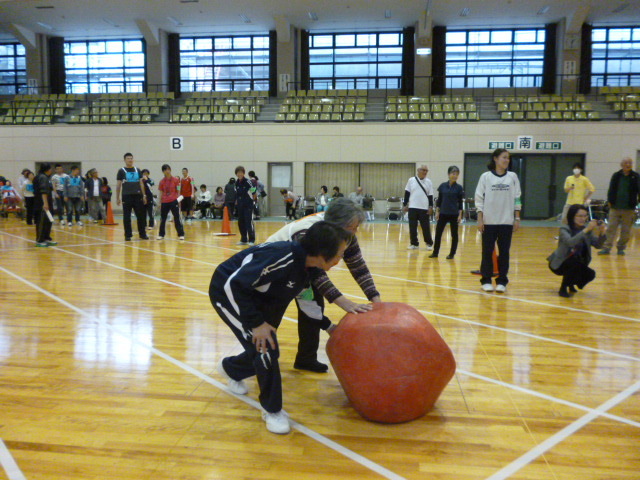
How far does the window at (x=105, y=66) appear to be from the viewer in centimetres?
2542

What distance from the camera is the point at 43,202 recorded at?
33.1 ft

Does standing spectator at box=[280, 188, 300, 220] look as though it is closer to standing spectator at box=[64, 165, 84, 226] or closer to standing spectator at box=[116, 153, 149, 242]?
standing spectator at box=[64, 165, 84, 226]

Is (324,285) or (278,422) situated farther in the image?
(324,285)

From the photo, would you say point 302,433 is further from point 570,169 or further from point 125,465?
point 570,169

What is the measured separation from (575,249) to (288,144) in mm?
15716

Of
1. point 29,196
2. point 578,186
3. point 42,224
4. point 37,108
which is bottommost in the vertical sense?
point 42,224

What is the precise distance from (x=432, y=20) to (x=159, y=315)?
20594 mm

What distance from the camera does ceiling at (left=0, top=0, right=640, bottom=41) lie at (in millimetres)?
20328

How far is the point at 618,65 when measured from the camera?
22.7m

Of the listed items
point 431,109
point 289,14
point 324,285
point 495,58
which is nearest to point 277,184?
point 431,109

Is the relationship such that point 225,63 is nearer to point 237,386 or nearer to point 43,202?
point 43,202

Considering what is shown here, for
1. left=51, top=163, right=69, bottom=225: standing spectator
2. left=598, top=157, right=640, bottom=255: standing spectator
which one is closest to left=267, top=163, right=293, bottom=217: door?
left=51, top=163, right=69, bottom=225: standing spectator

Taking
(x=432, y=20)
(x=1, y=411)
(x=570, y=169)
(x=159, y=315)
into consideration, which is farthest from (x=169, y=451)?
(x=432, y=20)

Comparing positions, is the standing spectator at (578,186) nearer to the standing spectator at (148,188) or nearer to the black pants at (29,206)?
the standing spectator at (148,188)
